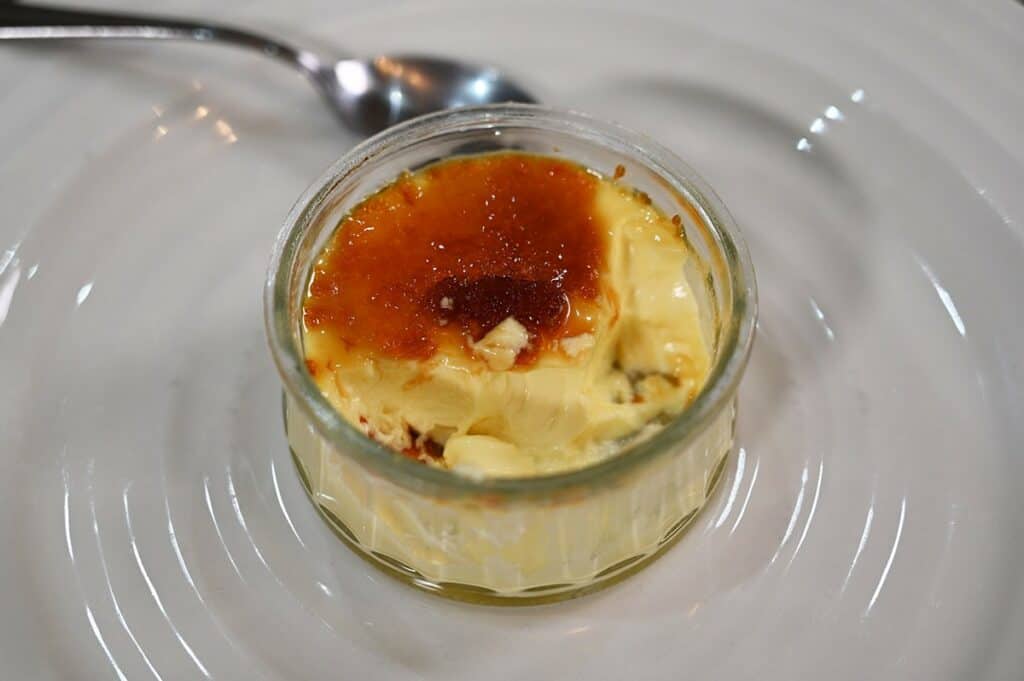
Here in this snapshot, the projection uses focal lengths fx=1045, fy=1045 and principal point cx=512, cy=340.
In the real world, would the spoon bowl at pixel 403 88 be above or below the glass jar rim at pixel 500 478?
above

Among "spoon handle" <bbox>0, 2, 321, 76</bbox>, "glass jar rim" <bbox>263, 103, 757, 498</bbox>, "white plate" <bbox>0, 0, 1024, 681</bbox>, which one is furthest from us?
"spoon handle" <bbox>0, 2, 321, 76</bbox>

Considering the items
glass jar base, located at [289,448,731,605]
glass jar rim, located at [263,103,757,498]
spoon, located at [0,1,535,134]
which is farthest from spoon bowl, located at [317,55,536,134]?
glass jar base, located at [289,448,731,605]

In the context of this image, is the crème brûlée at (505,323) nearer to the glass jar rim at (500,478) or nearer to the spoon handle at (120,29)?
the glass jar rim at (500,478)

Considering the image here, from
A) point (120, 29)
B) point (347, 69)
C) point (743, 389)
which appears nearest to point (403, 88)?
point (347, 69)

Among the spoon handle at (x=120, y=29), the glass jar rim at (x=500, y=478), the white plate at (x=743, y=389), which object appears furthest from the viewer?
the spoon handle at (x=120, y=29)

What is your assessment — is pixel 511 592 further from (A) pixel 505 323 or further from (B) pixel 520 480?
(A) pixel 505 323

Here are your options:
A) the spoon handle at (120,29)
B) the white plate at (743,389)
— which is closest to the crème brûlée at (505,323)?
the white plate at (743,389)

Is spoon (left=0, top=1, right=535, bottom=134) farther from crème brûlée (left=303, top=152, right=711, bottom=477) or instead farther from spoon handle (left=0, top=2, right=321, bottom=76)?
crème brûlée (left=303, top=152, right=711, bottom=477)

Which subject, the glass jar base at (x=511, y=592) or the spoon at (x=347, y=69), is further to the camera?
the spoon at (x=347, y=69)
